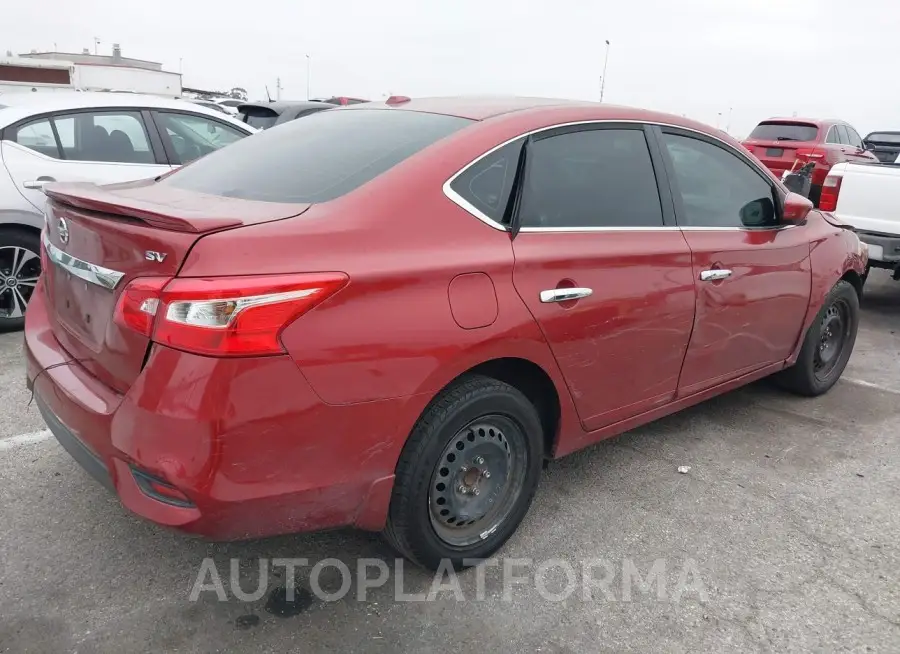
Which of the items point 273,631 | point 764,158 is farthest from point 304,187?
point 764,158

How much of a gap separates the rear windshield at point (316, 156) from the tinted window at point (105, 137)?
2.58m

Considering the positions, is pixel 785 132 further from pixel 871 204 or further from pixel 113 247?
pixel 113 247

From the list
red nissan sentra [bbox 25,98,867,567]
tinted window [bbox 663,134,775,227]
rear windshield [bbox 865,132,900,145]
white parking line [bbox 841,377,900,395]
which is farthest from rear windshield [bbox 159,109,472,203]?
rear windshield [bbox 865,132,900,145]

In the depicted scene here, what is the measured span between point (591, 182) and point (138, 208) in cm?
170

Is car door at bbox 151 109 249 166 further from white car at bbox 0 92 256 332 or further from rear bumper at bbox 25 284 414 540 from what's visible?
rear bumper at bbox 25 284 414 540

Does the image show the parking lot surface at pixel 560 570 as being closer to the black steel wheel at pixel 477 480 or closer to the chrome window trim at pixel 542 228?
the black steel wheel at pixel 477 480

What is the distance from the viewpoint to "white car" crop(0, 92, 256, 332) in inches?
189

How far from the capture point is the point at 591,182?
115 inches

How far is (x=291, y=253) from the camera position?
2.02m

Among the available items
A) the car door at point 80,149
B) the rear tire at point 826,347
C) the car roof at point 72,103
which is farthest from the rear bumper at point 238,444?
the car roof at point 72,103

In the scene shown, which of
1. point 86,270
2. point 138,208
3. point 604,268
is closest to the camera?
point 138,208

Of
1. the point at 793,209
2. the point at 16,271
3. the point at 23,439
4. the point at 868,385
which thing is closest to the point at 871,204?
the point at 868,385

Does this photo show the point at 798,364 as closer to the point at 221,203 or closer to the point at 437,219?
the point at 437,219

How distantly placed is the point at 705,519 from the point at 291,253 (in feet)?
6.98
